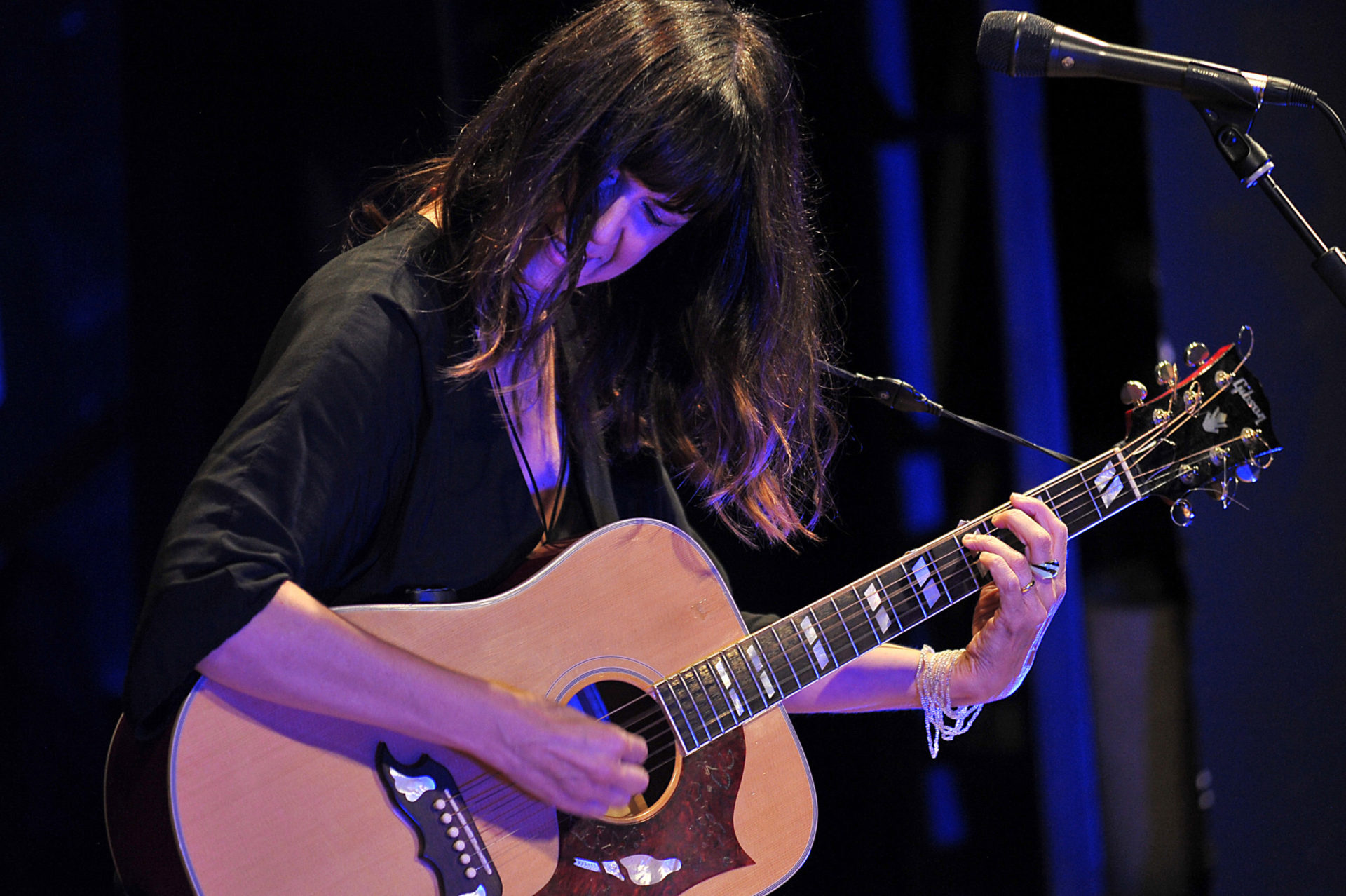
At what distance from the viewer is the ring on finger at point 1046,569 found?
1784 millimetres

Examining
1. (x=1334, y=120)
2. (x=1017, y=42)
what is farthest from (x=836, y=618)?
(x=1334, y=120)

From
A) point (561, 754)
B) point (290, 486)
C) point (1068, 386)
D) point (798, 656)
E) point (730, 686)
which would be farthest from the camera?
point (1068, 386)

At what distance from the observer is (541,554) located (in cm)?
157

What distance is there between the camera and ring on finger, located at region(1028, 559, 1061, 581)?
1784 mm

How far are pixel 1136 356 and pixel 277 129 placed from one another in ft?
7.42

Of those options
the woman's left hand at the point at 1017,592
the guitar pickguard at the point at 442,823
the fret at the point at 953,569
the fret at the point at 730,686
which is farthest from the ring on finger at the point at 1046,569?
the guitar pickguard at the point at 442,823

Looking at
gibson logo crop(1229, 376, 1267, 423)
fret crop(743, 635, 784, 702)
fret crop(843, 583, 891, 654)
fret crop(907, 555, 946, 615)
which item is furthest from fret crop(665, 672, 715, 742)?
gibson logo crop(1229, 376, 1267, 423)

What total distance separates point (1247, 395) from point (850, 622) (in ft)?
2.77

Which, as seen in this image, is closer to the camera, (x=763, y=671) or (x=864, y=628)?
(x=763, y=671)

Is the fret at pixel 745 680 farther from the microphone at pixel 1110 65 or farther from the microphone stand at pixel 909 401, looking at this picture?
the microphone at pixel 1110 65

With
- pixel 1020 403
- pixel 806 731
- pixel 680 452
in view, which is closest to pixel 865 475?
pixel 1020 403

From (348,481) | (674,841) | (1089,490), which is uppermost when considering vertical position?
(348,481)

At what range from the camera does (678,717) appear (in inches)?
61.7

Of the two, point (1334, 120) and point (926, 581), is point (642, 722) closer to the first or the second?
point (926, 581)
